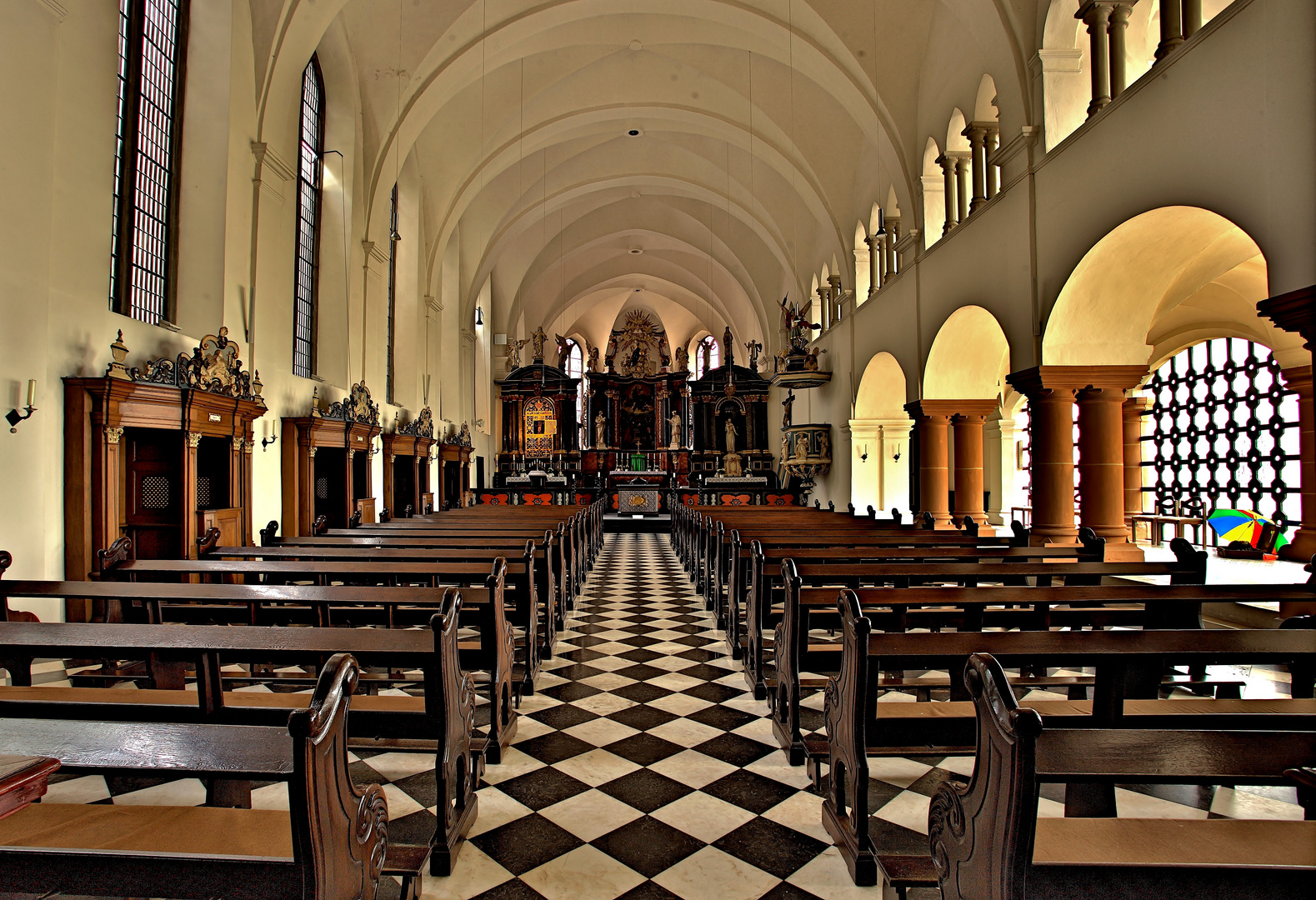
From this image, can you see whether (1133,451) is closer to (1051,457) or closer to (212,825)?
(1051,457)

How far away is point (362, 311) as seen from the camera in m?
13.5

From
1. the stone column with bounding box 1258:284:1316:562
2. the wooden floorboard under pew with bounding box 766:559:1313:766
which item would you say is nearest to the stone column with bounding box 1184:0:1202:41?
the stone column with bounding box 1258:284:1316:562

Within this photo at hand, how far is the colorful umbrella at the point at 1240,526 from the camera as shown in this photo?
11383 mm

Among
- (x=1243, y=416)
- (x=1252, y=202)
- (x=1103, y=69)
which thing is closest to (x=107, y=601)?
(x=1252, y=202)

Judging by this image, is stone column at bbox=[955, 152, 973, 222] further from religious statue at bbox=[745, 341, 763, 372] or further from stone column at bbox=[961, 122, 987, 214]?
religious statue at bbox=[745, 341, 763, 372]

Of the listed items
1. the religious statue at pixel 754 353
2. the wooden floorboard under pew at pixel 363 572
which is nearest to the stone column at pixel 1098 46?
the wooden floorboard under pew at pixel 363 572

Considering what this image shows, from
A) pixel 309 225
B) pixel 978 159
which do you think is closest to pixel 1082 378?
pixel 978 159

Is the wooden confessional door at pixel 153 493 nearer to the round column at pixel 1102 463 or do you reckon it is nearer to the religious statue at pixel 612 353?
the round column at pixel 1102 463

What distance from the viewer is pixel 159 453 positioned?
26.8 feet

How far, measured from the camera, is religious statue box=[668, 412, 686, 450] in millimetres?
28703

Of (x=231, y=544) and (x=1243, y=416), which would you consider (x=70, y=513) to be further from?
(x=1243, y=416)

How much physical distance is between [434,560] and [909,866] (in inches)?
170

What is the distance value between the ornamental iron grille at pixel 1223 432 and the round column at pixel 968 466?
4898 mm

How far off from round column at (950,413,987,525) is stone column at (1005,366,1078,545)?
3327mm
